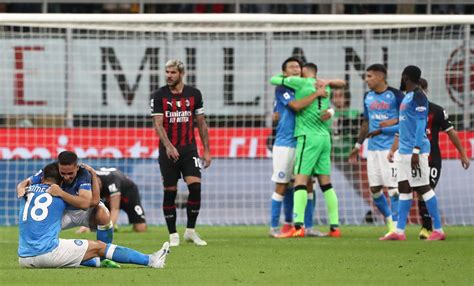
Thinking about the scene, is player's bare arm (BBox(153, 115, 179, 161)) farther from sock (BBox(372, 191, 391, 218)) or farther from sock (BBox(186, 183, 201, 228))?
sock (BBox(372, 191, 391, 218))

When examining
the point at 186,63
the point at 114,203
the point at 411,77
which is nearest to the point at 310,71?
the point at 411,77

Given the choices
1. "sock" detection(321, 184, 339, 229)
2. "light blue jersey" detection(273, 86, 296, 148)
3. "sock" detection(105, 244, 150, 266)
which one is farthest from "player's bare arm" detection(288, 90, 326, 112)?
"sock" detection(105, 244, 150, 266)

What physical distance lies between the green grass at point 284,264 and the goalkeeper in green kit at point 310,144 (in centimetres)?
47

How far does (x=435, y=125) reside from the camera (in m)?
14.4

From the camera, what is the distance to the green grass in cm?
888

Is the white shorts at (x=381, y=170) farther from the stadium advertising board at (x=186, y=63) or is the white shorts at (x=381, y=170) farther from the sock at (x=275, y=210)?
the stadium advertising board at (x=186, y=63)

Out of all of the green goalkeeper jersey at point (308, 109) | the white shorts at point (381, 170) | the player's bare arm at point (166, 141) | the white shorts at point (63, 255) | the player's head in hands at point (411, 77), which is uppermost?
the player's head in hands at point (411, 77)

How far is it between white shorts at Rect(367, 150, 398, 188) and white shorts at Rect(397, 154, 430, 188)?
127 cm

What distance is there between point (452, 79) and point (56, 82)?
617cm

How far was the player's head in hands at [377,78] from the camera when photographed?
14.6 m

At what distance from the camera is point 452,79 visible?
18172mm

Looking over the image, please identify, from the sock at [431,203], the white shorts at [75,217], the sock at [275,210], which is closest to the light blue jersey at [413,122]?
the sock at [431,203]

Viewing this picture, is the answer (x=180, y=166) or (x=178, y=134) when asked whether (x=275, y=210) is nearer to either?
(x=180, y=166)

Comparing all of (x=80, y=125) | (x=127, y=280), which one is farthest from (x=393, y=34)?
(x=127, y=280)
